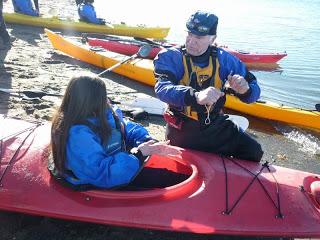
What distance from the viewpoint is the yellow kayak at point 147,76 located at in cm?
616

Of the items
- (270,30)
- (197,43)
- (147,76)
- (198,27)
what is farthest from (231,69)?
(270,30)

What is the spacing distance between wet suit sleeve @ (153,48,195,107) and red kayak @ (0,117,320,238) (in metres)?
0.52

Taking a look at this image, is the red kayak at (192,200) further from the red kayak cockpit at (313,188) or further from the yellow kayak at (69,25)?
the yellow kayak at (69,25)

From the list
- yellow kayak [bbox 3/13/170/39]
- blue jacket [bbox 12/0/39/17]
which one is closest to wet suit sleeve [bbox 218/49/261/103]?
yellow kayak [bbox 3/13/170/39]

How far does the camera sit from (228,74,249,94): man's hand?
9.86 ft

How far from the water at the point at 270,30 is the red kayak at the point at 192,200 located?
17.3ft

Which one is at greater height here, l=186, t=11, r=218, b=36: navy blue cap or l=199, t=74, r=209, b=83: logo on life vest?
l=186, t=11, r=218, b=36: navy blue cap

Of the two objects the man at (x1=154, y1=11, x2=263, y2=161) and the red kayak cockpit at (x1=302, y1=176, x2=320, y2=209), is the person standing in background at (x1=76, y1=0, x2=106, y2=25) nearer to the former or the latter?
the man at (x1=154, y1=11, x2=263, y2=161)

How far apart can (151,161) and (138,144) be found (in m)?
0.29

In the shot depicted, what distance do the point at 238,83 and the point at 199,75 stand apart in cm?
42

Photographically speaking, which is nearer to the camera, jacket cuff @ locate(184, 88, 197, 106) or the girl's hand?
the girl's hand

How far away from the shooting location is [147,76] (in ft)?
24.3

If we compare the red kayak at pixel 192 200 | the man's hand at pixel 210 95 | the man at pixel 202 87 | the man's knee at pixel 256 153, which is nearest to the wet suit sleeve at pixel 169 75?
the man at pixel 202 87

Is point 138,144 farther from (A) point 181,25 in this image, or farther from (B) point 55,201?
(A) point 181,25
